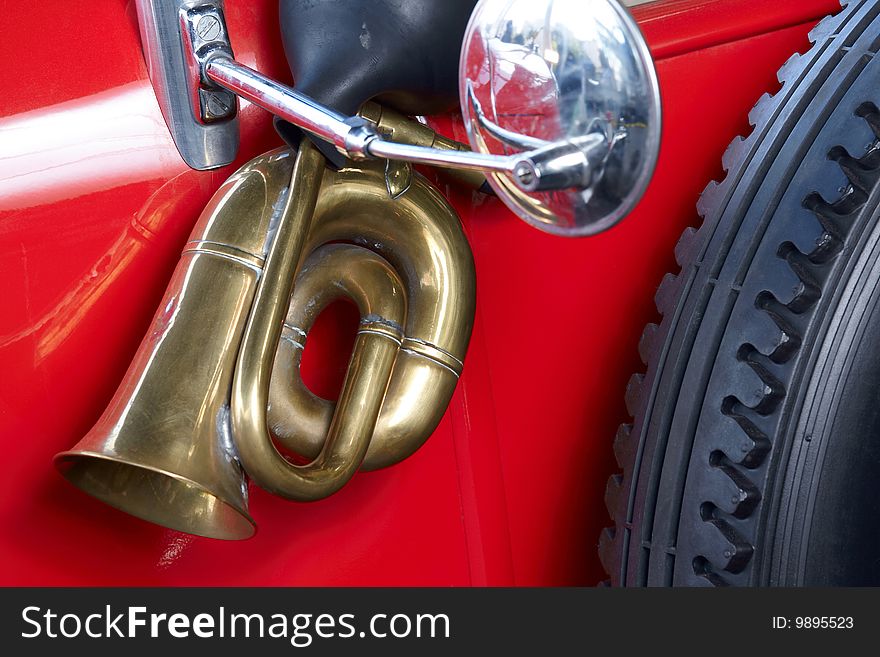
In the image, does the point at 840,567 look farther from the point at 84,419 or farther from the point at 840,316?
the point at 84,419

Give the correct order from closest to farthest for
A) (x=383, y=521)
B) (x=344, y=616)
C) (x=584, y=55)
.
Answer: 1. (x=584, y=55)
2. (x=344, y=616)
3. (x=383, y=521)

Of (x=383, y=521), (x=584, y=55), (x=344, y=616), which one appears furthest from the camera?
(x=383, y=521)

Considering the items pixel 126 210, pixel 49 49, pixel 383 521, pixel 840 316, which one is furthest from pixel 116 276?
pixel 840 316

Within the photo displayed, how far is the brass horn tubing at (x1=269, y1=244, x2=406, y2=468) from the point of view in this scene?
66 centimetres

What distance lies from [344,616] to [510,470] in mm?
211

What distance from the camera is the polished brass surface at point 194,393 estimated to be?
1.98 ft

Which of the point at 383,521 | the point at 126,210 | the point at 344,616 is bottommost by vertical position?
the point at 344,616

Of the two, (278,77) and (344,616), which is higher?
(278,77)

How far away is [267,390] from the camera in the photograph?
62 centimetres

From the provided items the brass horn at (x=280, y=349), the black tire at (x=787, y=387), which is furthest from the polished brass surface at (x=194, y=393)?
the black tire at (x=787, y=387)

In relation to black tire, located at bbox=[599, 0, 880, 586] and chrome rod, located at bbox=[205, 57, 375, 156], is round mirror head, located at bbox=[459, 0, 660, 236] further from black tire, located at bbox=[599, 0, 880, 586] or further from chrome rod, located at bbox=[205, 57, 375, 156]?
black tire, located at bbox=[599, 0, 880, 586]

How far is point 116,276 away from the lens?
65cm

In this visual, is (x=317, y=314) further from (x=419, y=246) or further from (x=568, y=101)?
(x=568, y=101)

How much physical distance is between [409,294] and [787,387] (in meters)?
0.28
